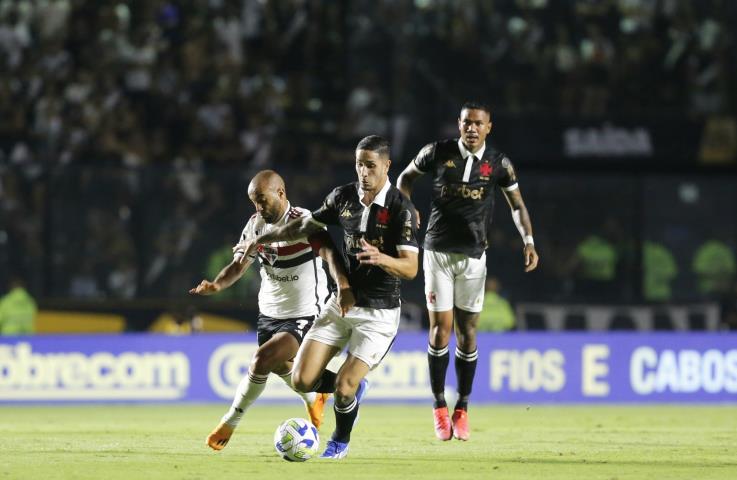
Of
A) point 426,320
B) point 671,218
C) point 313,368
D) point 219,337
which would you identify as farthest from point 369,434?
point 671,218

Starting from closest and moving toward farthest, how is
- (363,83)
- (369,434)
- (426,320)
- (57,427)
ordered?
(369,434), (57,427), (426,320), (363,83)

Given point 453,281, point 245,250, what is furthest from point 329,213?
point 453,281

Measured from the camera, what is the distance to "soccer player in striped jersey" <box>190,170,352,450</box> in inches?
367

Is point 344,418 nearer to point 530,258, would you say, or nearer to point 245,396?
point 245,396

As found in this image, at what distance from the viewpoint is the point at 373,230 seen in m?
8.77

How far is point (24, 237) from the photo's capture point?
17.6 meters

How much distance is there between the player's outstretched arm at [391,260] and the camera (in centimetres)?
815

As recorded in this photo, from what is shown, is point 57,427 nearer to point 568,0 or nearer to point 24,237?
point 24,237

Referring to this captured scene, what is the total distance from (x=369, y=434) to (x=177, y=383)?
5839 mm

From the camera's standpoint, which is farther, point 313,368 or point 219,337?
point 219,337

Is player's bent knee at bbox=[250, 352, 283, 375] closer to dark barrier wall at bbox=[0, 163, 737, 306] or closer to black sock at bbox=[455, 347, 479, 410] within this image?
black sock at bbox=[455, 347, 479, 410]

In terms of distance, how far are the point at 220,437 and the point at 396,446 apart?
5.52 feet

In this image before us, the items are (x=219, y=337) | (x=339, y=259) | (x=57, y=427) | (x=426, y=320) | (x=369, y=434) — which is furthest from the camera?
(x=426, y=320)

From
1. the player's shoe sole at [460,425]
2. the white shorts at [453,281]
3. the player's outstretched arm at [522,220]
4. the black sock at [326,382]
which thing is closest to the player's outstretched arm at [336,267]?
→ the black sock at [326,382]
